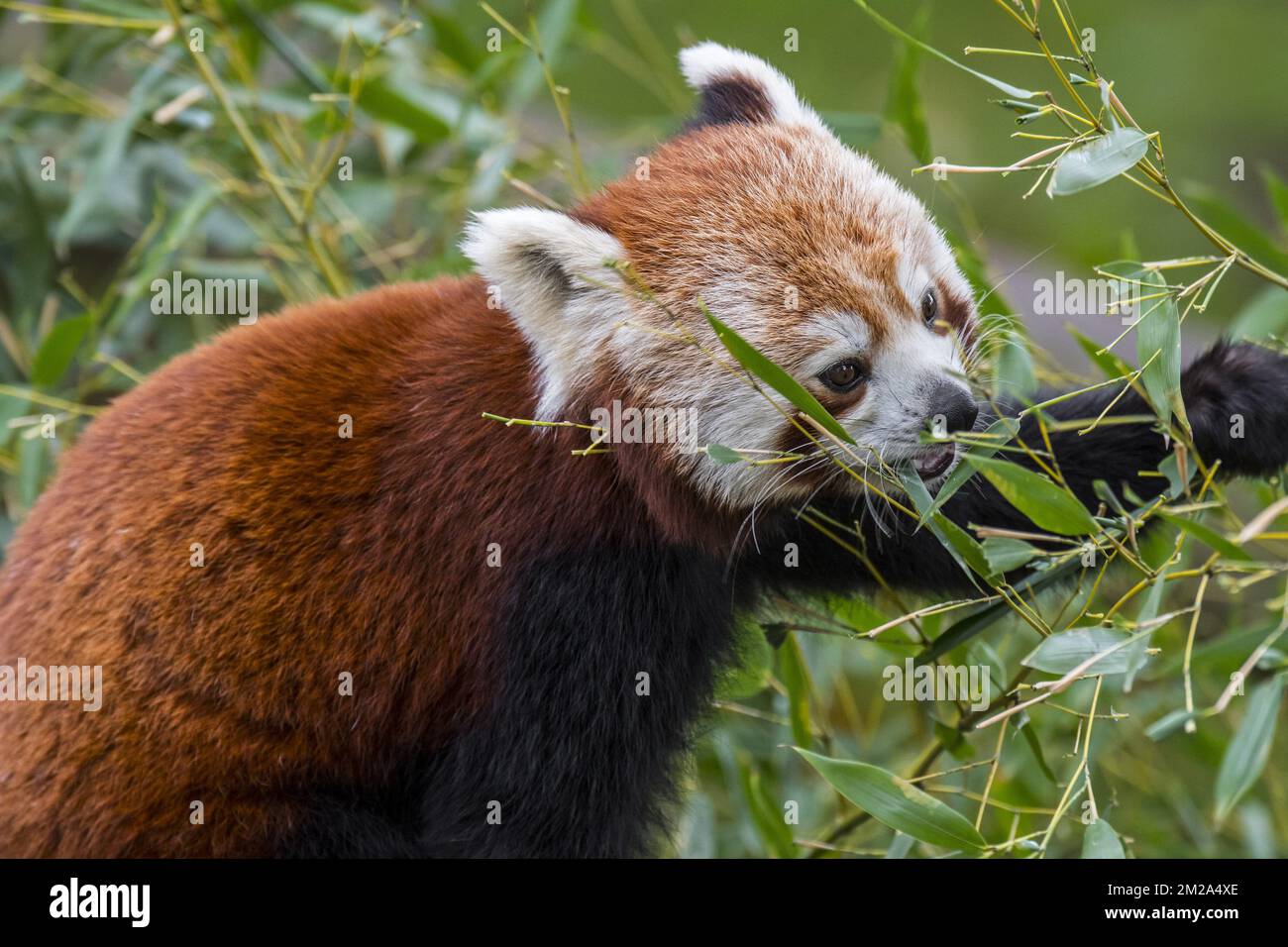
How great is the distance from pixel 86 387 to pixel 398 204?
4.74ft

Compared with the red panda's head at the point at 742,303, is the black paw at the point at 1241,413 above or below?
below

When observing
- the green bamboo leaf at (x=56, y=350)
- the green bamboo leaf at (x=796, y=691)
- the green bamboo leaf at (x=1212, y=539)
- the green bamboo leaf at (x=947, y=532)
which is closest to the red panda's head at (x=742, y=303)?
the green bamboo leaf at (x=947, y=532)

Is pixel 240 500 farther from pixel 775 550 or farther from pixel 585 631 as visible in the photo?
pixel 775 550

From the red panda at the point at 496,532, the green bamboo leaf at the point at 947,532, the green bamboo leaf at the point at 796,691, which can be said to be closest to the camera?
the green bamboo leaf at the point at 947,532

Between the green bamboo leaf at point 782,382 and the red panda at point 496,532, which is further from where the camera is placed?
the red panda at point 496,532

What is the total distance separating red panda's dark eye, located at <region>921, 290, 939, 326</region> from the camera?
2500 millimetres

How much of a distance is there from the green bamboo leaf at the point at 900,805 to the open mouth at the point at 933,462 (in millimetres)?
559

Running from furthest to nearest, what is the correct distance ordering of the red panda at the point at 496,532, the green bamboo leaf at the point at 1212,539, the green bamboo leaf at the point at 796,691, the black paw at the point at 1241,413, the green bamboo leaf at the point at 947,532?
the green bamboo leaf at the point at 796,691, the black paw at the point at 1241,413, the red panda at the point at 496,532, the green bamboo leaf at the point at 947,532, the green bamboo leaf at the point at 1212,539

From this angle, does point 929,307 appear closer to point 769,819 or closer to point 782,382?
point 782,382

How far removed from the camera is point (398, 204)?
4.89 m

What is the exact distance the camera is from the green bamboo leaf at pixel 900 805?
2.23 m

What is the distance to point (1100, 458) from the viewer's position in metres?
2.73

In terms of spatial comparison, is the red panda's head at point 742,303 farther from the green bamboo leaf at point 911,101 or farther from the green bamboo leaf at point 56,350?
the green bamboo leaf at point 56,350

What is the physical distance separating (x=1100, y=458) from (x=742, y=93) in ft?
3.63
